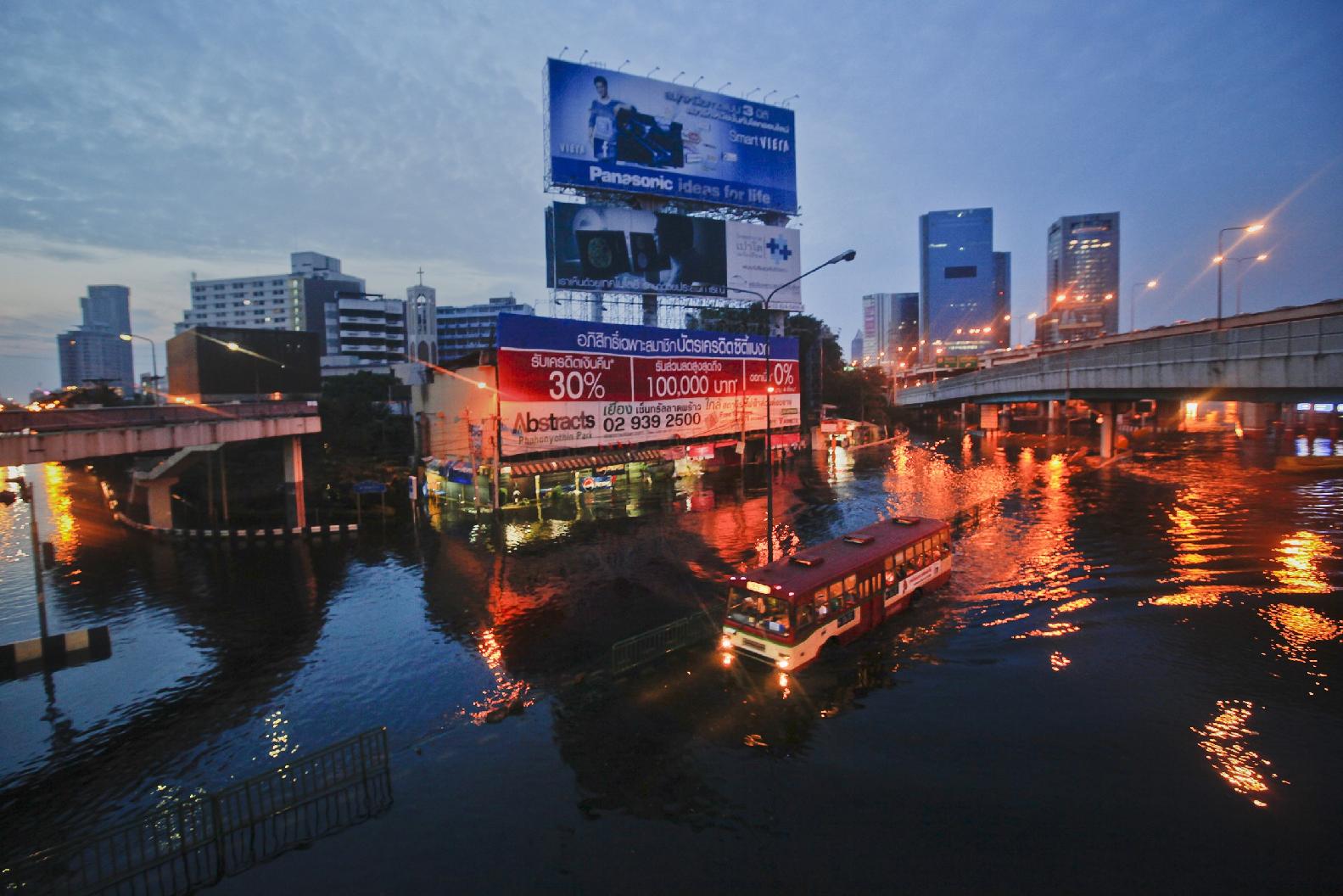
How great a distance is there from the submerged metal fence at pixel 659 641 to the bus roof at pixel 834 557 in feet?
8.49

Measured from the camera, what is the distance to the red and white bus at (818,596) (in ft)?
46.4

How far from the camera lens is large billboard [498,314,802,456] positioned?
35.0 meters

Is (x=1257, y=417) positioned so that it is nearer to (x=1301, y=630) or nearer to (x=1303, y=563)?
(x=1303, y=563)

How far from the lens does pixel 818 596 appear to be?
14.7 meters

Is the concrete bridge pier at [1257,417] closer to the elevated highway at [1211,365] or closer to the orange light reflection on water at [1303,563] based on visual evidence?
the elevated highway at [1211,365]

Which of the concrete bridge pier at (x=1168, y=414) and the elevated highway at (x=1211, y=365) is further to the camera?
the concrete bridge pier at (x=1168, y=414)

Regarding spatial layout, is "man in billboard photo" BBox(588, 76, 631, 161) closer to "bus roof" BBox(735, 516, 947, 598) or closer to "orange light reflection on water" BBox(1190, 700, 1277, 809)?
"bus roof" BBox(735, 516, 947, 598)

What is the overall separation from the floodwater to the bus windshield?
1387mm

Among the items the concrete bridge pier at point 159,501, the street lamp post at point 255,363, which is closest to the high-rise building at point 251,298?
the street lamp post at point 255,363

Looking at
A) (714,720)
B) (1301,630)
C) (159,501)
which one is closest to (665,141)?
(159,501)

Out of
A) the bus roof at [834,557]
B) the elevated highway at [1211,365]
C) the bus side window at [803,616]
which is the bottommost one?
the bus side window at [803,616]

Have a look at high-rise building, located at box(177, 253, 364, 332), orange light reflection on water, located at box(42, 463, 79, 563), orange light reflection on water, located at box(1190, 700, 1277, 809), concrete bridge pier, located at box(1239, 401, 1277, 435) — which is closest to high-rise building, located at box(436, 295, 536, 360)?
high-rise building, located at box(177, 253, 364, 332)

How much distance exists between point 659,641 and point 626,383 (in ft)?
86.6

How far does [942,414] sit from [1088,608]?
336 feet
